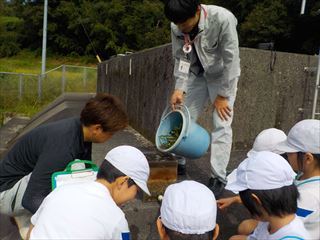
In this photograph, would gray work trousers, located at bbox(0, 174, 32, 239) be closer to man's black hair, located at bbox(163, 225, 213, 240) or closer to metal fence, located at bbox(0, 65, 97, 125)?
man's black hair, located at bbox(163, 225, 213, 240)

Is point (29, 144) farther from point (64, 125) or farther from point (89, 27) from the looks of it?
point (89, 27)

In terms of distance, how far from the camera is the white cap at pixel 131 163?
1.83 m

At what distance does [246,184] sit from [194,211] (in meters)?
0.36

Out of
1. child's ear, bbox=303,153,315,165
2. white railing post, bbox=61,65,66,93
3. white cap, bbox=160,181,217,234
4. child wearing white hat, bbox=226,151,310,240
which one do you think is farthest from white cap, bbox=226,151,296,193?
white railing post, bbox=61,65,66,93

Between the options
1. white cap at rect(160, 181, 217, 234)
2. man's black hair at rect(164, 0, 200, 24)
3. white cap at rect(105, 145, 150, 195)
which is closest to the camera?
white cap at rect(160, 181, 217, 234)

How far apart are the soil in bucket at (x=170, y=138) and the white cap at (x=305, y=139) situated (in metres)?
1.08

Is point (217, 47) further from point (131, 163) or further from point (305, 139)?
point (131, 163)

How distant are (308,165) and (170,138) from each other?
4.23 ft

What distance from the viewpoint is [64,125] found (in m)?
2.32

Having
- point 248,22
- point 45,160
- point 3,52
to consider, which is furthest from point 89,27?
point 45,160

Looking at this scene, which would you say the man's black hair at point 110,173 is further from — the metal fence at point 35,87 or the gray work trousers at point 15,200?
the metal fence at point 35,87

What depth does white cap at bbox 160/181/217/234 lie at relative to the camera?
4.96 ft

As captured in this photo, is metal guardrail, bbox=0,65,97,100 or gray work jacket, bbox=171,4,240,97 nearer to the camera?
gray work jacket, bbox=171,4,240,97

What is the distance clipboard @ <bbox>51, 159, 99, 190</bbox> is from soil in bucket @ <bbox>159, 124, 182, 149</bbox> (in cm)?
89
